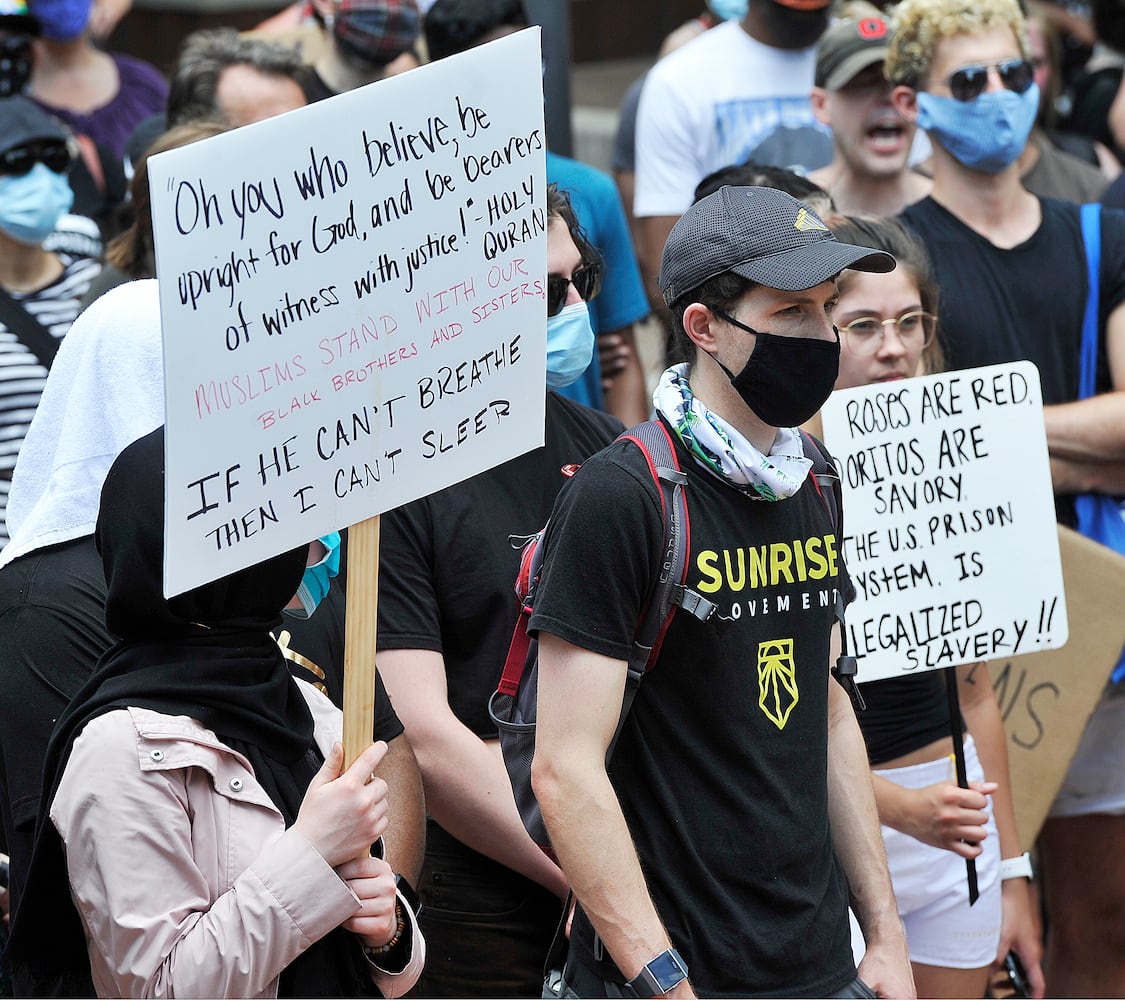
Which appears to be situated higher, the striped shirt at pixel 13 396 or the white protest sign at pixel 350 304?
the white protest sign at pixel 350 304

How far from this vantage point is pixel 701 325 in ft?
8.39

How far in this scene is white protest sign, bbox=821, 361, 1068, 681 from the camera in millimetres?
3283

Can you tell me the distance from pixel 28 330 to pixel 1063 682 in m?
2.70

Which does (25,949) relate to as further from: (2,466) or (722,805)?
(2,466)

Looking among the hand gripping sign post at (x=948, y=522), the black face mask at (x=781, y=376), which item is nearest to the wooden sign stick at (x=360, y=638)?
the black face mask at (x=781, y=376)

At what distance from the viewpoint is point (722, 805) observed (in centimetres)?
244

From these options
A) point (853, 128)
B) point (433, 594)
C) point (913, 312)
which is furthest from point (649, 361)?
point (433, 594)

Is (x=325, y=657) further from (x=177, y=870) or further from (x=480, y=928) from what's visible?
(x=480, y=928)

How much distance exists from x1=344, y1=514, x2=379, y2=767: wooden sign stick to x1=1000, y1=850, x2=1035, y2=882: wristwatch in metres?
1.87

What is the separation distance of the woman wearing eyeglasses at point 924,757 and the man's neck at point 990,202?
700 mm

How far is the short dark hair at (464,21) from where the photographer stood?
4914 mm

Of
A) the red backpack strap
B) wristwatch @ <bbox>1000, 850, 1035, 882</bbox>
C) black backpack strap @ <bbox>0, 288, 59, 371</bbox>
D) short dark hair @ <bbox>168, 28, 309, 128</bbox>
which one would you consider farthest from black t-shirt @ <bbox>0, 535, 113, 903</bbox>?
short dark hair @ <bbox>168, 28, 309, 128</bbox>

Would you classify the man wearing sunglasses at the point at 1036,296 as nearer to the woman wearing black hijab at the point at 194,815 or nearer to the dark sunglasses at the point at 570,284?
the dark sunglasses at the point at 570,284

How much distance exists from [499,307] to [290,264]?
401 millimetres
